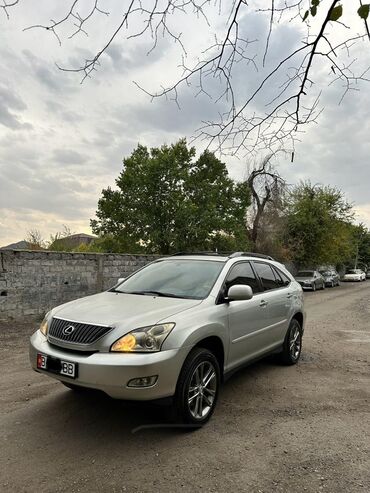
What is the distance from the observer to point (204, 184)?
20969 millimetres

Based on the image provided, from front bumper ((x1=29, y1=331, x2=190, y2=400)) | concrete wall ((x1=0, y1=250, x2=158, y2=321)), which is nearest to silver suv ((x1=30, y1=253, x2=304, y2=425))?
front bumper ((x1=29, y1=331, x2=190, y2=400))

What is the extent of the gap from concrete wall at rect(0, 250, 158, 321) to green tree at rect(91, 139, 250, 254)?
802 centimetres

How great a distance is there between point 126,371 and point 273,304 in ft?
8.63

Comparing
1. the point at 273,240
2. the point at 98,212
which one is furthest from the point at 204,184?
the point at 273,240

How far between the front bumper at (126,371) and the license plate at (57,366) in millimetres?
41

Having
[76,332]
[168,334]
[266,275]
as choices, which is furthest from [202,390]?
[266,275]

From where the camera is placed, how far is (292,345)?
5.77m

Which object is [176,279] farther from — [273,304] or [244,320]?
[273,304]

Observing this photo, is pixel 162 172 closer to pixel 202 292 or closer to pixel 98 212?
pixel 98 212

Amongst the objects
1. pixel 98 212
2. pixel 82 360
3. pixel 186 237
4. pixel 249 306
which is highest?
pixel 98 212

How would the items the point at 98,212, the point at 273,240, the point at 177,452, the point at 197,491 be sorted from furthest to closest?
1. the point at 273,240
2. the point at 98,212
3. the point at 177,452
4. the point at 197,491

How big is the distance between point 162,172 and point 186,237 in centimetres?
358

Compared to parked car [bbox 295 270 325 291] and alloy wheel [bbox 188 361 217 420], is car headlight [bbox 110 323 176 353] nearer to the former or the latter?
alloy wheel [bbox 188 361 217 420]

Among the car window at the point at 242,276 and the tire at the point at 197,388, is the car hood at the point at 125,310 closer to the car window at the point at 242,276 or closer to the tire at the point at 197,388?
the tire at the point at 197,388
